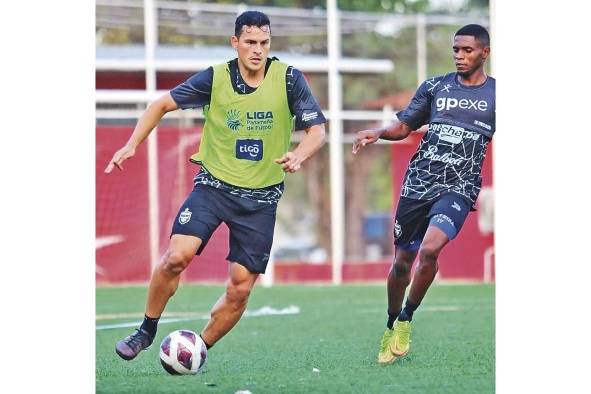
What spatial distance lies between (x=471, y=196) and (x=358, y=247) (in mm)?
27730

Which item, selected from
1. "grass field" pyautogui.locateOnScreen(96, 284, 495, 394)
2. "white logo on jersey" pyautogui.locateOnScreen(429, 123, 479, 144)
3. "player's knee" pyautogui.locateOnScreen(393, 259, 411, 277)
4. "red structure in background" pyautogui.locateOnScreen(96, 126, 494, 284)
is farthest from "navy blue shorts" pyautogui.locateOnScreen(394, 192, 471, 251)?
"red structure in background" pyautogui.locateOnScreen(96, 126, 494, 284)

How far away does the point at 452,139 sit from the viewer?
361 inches

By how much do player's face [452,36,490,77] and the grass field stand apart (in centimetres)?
203

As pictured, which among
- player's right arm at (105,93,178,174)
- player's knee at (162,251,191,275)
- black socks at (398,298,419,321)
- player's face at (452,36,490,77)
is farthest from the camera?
black socks at (398,298,419,321)

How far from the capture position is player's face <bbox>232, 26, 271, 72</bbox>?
27.3 ft

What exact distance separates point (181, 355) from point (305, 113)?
173 cm

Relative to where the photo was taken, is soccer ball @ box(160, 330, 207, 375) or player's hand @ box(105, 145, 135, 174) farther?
soccer ball @ box(160, 330, 207, 375)

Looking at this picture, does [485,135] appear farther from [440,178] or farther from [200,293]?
[200,293]

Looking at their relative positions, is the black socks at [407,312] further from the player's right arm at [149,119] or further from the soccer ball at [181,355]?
the player's right arm at [149,119]

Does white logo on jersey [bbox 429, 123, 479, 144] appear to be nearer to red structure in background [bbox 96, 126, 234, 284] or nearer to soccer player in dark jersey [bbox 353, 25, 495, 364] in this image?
soccer player in dark jersey [bbox 353, 25, 495, 364]

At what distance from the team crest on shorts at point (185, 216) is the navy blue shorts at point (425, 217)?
5.72ft

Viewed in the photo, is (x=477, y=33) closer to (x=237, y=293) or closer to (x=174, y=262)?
(x=237, y=293)

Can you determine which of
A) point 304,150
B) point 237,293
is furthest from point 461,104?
point 237,293
